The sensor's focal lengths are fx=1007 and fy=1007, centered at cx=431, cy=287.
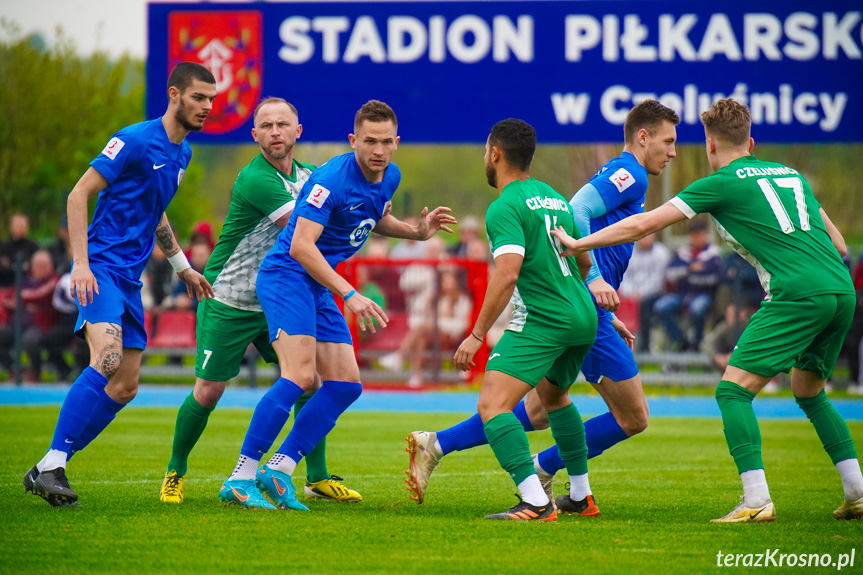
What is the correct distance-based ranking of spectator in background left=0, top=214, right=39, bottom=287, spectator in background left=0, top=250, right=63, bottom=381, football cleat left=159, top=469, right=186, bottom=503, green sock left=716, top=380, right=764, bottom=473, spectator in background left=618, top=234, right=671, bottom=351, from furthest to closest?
spectator in background left=0, top=214, right=39, bottom=287 → spectator in background left=0, top=250, right=63, bottom=381 → spectator in background left=618, top=234, right=671, bottom=351 → football cleat left=159, top=469, right=186, bottom=503 → green sock left=716, top=380, right=764, bottom=473

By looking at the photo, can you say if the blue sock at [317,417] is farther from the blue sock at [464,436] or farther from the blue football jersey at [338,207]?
the blue football jersey at [338,207]

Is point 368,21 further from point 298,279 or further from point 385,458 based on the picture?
point 298,279

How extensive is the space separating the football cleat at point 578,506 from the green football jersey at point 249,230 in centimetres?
220

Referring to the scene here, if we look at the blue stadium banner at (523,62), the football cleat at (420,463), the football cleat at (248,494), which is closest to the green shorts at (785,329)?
the football cleat at (420,463)

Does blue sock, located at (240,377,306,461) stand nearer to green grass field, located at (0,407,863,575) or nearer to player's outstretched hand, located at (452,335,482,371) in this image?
green grass field, located at (0,407,863,575)

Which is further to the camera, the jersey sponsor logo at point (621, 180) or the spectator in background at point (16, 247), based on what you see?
the spectator in background at point (16, 247)

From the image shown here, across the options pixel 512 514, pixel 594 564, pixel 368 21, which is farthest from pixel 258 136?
pixel 368 21

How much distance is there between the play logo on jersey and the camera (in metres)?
15.9

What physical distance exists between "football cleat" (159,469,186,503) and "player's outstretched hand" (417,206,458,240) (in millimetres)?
2128

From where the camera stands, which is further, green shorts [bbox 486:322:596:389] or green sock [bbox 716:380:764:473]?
green sock [bbox 716:380:764:473]

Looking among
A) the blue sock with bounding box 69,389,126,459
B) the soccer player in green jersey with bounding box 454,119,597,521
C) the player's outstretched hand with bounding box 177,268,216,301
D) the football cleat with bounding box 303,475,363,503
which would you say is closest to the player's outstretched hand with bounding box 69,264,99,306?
the blue sock with bounding box 69,389,126,459

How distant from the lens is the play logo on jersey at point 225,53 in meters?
15.9

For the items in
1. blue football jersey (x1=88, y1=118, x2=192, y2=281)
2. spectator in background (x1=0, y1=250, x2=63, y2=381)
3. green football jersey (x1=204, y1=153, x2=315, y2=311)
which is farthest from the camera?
spectator in background (x1=0, y1=250, x2=63, y2=381)

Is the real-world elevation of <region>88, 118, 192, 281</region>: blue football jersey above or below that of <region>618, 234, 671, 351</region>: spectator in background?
above
